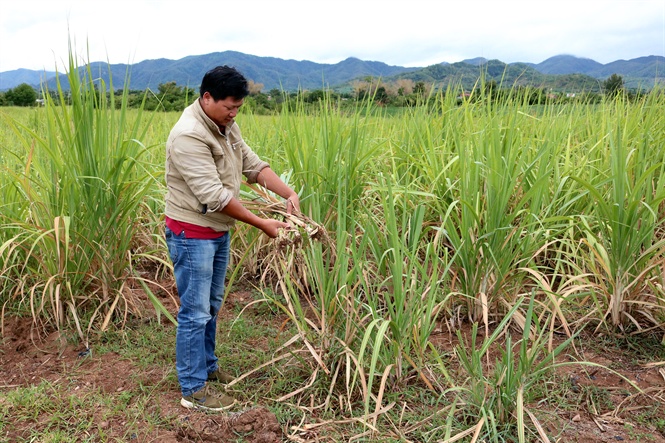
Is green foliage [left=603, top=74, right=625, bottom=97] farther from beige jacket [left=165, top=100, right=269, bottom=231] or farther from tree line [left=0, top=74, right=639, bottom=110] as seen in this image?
beige jacket [left=165, top=100, right=269, bottom=231]

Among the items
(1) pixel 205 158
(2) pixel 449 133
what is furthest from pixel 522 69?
(1) pixel 205 158

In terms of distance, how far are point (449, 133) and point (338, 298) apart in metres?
1.91

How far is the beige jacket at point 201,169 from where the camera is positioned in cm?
198

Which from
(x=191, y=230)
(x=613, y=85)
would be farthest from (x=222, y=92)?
(x=613, y=85)

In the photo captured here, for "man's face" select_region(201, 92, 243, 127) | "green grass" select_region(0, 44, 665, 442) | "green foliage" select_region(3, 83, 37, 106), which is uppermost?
"green foliage" select_region(3, 83, 37, 106)

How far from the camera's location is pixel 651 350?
255 cm

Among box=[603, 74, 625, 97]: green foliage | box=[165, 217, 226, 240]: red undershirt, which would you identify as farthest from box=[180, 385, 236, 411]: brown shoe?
box=[603, 74, 625, 97]: green foliage

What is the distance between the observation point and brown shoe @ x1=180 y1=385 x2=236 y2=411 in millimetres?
2201

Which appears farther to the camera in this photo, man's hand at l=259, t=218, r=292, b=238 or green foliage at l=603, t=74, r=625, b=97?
green foliage at l=603, t=74, r=625, b=97

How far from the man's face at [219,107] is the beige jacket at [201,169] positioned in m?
0.03

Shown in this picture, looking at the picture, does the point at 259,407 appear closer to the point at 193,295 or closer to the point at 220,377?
the point at 220,377

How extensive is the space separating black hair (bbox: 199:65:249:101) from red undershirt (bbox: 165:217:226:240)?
0.51 m

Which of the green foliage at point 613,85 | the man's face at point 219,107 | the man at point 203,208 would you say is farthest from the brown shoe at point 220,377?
the green foliage at point 613,85

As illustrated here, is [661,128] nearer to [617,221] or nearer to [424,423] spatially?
[617,221]
